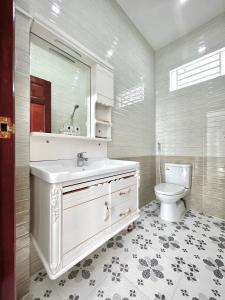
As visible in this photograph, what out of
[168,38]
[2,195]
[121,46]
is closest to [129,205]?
[2,195]

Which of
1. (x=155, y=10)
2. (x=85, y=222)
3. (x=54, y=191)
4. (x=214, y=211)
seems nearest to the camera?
(x=54, y=191)

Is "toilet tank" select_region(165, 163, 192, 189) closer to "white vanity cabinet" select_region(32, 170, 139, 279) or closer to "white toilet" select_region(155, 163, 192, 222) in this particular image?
"white toilet" select_region(155, 163, 192, 222)

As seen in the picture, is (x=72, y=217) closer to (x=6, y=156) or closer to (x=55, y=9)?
(x=6, y=156)

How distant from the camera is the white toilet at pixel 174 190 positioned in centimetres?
178

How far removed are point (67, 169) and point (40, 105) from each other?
1.97 ft

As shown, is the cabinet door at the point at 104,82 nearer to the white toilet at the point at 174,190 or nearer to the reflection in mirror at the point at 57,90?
the reflection in mirror at the point at 57,90

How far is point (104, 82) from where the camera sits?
1.54 metres

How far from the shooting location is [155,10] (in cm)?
181

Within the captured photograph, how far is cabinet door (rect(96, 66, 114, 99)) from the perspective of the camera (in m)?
1.49

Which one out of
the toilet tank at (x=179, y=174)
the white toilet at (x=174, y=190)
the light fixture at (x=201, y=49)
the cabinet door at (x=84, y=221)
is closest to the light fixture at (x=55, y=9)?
the cabinet door at (x=84, y=221)

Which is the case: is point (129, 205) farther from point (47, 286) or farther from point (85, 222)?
point (47, 286)

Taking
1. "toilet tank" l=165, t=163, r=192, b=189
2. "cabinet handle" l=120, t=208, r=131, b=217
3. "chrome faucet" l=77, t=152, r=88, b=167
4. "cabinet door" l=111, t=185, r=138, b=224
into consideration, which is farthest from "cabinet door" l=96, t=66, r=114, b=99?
"toilet tank" l=165, t=163, r=192, b=189

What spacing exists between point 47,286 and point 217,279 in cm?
127

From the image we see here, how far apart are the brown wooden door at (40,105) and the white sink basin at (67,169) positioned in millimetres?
312
